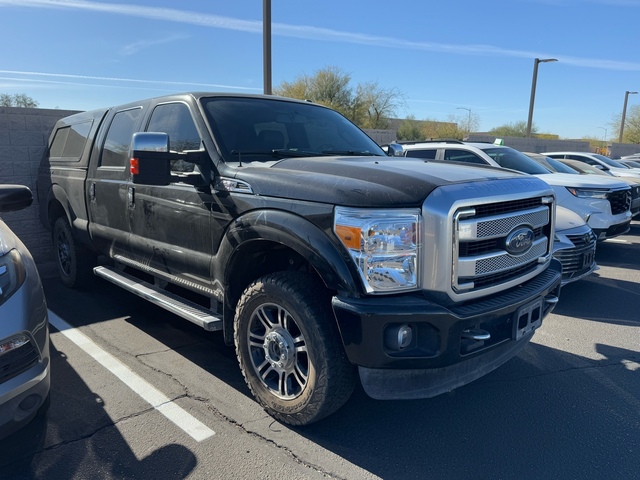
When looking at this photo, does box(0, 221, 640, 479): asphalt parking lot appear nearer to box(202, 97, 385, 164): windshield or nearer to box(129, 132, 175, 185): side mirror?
box(129, 132, 175, 185): side mirror

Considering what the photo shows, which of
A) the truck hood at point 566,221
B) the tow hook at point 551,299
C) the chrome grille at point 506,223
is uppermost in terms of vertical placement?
the chrome grille at point 506,223

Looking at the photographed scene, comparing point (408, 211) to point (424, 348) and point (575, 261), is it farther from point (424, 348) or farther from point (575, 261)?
point (575, 261)

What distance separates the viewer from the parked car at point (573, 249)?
536cm

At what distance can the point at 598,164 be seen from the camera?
1430 centimetres

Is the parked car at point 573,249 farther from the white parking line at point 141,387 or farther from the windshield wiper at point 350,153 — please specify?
the white parking line at point 141,387

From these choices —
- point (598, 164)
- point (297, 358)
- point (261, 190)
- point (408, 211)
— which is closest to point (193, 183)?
point (261, 190)

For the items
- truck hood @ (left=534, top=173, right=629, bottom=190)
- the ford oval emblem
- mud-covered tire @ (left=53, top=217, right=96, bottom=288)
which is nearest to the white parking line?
mud-covered tire @ (left=53, top=217, right=96, bottom=288)

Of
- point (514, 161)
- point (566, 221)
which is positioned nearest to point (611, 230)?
point (514, 161)

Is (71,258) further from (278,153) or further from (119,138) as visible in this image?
(278,153)

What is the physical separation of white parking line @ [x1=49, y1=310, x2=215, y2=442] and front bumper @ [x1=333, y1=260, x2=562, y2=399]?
1137 millimetres

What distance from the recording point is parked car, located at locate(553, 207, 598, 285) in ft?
17.6

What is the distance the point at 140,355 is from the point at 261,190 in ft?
6.67

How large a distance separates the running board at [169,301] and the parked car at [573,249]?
3.78 meters

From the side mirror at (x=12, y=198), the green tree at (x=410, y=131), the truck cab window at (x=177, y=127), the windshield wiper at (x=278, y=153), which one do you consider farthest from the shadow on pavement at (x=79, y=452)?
the green tree at (x=410, y=131)
